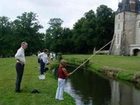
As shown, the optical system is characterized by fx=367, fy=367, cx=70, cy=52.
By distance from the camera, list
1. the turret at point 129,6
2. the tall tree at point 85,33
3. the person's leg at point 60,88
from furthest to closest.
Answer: the tall tree at point 85,33
the turret at point 129,6
the person's leg at point 60,88

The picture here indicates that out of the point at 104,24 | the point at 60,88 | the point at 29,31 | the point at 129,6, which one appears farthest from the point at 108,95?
the point at 29,31

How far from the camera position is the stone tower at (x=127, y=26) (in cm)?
9000

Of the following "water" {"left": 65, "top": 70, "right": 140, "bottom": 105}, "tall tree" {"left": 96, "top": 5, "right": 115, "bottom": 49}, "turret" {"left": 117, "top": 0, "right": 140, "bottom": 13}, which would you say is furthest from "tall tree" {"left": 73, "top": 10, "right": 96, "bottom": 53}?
"water" {"left": 65, "top": 70, "right": 140, "bottom": 105}

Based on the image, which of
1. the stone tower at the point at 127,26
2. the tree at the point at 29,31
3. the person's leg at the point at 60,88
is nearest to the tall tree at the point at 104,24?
the stone tower at the point at 127,26

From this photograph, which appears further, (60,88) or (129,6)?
→ (129,6)

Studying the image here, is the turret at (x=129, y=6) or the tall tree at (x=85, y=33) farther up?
the turret at (x=129, y=6)

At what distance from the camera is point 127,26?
9044 centimetres

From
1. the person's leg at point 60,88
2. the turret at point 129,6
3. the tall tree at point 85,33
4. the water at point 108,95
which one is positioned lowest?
the water at point 108,95

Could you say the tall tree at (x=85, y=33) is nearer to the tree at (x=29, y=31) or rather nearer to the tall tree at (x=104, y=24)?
the tall tree at (x=104, y=24)

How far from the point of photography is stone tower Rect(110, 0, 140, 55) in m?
90.0

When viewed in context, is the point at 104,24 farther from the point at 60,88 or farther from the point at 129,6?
the point at 60,88

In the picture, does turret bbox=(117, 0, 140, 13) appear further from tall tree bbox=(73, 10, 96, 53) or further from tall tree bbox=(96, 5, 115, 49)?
tall tree bbox=(73, 10, 96, 53)

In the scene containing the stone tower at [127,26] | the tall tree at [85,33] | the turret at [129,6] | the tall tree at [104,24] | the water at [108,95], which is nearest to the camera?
the water at [108,95]

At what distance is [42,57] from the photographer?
24.4 meters
